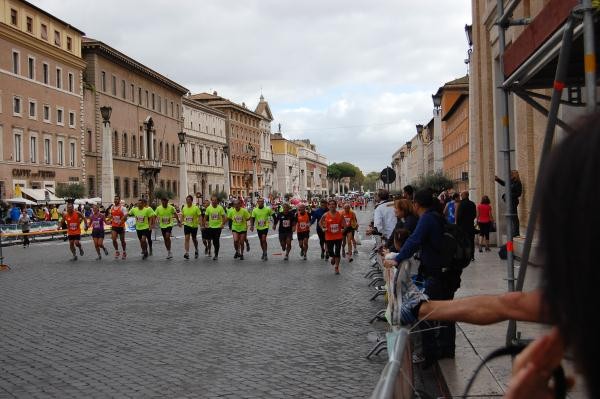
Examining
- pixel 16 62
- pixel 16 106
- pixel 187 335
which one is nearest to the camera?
pixel 187 335

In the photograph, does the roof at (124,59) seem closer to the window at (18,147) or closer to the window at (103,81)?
the window at (103,81)

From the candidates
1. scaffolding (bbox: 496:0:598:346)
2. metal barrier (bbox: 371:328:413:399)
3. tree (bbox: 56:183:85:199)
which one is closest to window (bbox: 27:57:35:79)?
tree (bbox: 56:183:85:199)

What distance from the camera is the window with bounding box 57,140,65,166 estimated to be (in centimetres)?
5366

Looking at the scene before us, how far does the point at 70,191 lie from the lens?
49.3 metres

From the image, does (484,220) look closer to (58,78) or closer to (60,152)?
(60,152)

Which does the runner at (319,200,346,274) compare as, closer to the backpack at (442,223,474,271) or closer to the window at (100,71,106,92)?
the backpack at (442,223,474,271)

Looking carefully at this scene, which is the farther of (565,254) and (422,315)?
(422,315)

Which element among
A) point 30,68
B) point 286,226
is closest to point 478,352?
point 286,226

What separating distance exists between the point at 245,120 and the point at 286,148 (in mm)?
44216

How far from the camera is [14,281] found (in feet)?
50.5

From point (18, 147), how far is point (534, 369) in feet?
165

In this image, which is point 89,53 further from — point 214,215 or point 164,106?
point 214,215

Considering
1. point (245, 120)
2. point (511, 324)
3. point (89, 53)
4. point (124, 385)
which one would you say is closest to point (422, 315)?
point (511, 324)

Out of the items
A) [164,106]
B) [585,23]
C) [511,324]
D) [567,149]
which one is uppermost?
[164,106]
